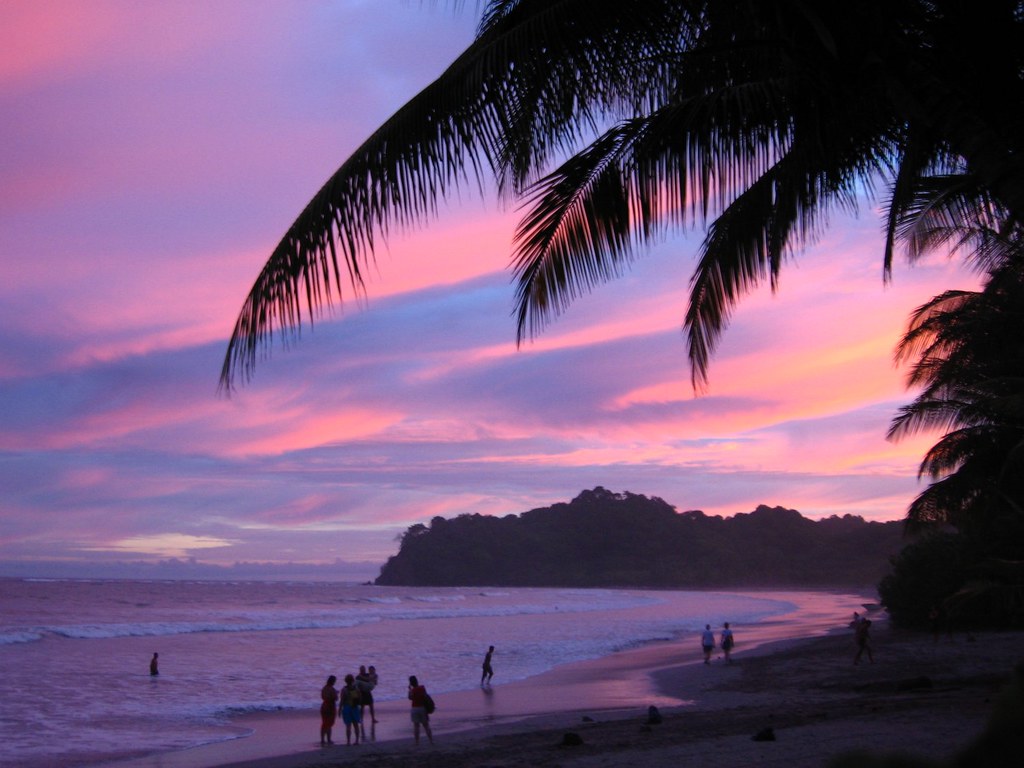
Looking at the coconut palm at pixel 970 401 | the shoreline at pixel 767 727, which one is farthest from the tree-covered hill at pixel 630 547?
the coconut palm at pixel 970 401

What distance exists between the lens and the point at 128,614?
6103 cm

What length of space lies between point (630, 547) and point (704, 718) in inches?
6375

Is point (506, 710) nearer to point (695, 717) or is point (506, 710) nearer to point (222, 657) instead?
point (695, 717)

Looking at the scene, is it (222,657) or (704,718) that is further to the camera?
(222,657)

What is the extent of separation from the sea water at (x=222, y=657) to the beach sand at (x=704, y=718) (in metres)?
2.20

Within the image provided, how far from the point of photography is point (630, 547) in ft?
572

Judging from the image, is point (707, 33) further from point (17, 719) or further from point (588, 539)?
point (588, 539)

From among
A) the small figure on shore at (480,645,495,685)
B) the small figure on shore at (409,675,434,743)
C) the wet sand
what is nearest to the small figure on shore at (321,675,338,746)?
the wet sand

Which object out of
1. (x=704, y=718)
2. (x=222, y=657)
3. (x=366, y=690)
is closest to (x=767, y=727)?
(x=704, y=718)

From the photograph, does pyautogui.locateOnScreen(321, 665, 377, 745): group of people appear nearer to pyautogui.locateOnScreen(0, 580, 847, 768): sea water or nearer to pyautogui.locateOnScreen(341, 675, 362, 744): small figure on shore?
pyautogui.locateOnScreen(341, 675, 362, 744): small figure on shore

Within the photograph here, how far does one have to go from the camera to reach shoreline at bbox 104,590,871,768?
1486 cm

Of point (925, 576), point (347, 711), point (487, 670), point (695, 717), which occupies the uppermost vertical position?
point (925, 576)

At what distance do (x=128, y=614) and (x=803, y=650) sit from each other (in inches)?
1837

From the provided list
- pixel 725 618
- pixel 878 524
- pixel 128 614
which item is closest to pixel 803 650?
pixel 725 618
